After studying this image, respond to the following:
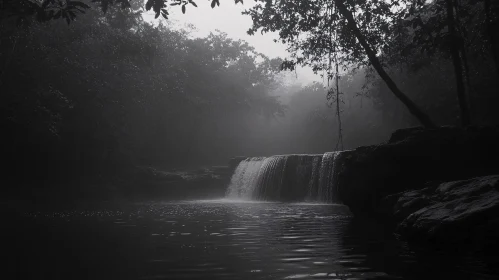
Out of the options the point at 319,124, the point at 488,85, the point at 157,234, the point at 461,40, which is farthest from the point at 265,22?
the point at 319,124

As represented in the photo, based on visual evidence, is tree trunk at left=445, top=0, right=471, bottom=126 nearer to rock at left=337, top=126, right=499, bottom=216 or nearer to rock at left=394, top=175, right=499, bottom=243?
rock at left=337, top=126, right=499, bottom=216

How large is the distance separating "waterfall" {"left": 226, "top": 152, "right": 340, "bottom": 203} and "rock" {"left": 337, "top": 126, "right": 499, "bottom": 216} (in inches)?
243

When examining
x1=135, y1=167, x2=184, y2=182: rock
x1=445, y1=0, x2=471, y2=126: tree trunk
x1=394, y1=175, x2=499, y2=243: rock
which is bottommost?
x1=394, y1=175, x2=499, y2=243: rock

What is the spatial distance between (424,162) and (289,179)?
1034 centimetres

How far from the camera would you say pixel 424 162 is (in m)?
10.7

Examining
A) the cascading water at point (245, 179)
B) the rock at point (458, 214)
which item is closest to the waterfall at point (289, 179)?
the cascading water at point (245, 179)

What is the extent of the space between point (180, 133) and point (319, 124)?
13934mm

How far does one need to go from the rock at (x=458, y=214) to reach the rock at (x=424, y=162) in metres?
2.82

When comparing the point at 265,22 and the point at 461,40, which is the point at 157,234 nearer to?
the point at 265,22

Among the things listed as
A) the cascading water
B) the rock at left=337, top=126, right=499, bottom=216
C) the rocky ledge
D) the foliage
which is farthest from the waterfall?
the foliage

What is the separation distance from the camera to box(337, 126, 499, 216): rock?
1053cm

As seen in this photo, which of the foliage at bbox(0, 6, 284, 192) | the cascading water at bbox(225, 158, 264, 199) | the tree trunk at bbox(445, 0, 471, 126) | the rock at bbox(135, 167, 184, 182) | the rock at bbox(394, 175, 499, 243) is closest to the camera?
the rock at bbox(394, 175, 499, 243)

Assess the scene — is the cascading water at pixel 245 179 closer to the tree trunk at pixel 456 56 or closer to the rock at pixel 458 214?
the tree trunk at pixel 456 56

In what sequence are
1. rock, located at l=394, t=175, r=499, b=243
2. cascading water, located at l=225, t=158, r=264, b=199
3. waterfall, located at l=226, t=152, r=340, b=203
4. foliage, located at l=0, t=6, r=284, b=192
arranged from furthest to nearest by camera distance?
cascading water, located at l=225, t=158, r=264, b=199 → foliage, located at l=0, t=6, r=284, b=192 → waterfall, located at l=226, t=152, r=340, b=203 → rock, located at l=394, t=175, r=499, b=243
